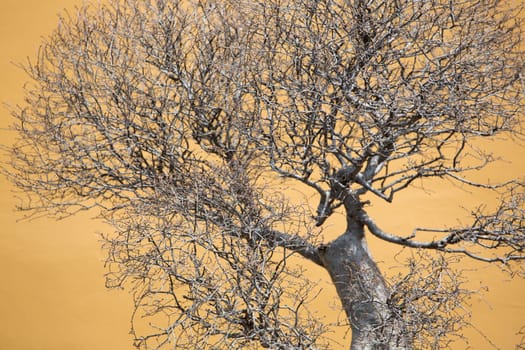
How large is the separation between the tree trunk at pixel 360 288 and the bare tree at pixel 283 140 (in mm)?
15

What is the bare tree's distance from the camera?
21.1 feet

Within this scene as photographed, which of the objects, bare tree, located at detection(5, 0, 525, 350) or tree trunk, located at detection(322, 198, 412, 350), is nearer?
bare tree, located at detection(5, 0, 525, 350)

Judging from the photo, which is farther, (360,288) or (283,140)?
(283,140)

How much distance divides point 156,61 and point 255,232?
2.17 metres

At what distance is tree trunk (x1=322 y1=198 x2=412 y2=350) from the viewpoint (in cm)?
689

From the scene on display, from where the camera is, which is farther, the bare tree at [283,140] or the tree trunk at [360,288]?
the tree trunk at [360,288]

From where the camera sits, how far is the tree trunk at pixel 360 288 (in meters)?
6.89

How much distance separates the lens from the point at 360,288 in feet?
23.6

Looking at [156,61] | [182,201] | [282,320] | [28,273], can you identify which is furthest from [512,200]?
[28,273]

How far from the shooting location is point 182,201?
6.67m

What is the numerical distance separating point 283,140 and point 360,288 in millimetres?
1448

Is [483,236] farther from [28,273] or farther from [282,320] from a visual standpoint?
[28,273]

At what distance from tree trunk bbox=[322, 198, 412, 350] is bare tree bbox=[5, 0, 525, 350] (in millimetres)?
15

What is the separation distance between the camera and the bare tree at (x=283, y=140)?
643cm
